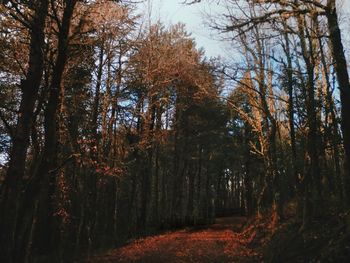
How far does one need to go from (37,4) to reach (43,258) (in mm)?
13006

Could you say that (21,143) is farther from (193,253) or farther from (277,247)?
(193,253)

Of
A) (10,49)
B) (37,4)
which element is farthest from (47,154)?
(10,49)

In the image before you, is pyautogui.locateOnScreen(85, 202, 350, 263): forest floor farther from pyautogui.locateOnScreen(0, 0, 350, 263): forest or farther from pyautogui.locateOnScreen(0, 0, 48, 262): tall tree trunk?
pyautogui.locateOnScreen(0, 0, 48, 262): tall tree trunk

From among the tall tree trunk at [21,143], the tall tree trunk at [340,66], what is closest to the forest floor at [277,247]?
the tall tree trunk at [340,66]

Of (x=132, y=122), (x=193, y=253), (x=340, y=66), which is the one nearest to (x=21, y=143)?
(x=340, y=66)

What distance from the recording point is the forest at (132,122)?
28.1ft

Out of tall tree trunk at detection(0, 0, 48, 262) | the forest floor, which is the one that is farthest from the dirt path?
tall tree trunk at detection(0, 0, 48, 262)

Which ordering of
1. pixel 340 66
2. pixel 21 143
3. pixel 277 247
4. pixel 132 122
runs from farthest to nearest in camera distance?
pixel 132 122, pixel 277 247, pixel 340 66, pixel 21 143

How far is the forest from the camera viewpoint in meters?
8.58

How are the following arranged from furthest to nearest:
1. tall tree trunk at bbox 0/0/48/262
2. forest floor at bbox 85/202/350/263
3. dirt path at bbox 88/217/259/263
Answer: dirt path at bbox 88/217/259/263, forest floor at bbox 85/202/350/263, tall tree trunk at bbox 0/0/48/262

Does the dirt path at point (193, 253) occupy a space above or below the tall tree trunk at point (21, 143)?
below

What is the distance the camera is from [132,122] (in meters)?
25.4

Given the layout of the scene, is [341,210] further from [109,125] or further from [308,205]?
[109,125]

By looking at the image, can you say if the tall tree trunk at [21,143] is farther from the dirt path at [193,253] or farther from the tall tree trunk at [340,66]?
A: the dirt path at [193,253]
